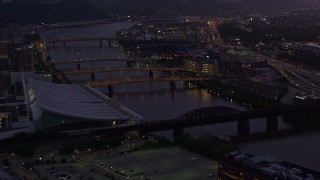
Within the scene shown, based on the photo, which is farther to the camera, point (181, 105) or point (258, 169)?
point (181, 105)

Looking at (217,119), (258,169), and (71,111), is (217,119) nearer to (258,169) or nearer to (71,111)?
(71,111)

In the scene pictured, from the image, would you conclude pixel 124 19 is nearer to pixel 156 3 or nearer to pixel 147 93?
pixel 156 3

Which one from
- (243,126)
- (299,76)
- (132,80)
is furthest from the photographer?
(299,76)

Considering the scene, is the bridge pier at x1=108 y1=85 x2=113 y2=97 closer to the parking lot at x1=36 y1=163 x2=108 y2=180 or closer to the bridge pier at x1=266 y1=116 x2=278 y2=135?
the bridge pier at x1=266 y1=116 x2=278 y2=135

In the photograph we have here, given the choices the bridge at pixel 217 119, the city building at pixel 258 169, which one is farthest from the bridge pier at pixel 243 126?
the city building at pixel 258 169

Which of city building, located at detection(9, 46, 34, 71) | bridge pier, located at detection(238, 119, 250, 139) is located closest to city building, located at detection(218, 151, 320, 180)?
bridge pier, located at detection(238, 119, 250, 139)

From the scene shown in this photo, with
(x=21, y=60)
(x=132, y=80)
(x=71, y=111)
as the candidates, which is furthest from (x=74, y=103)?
(x=21, y=60)

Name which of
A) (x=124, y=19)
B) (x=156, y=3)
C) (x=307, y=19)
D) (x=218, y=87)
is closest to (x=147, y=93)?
(x=218, y=87)
